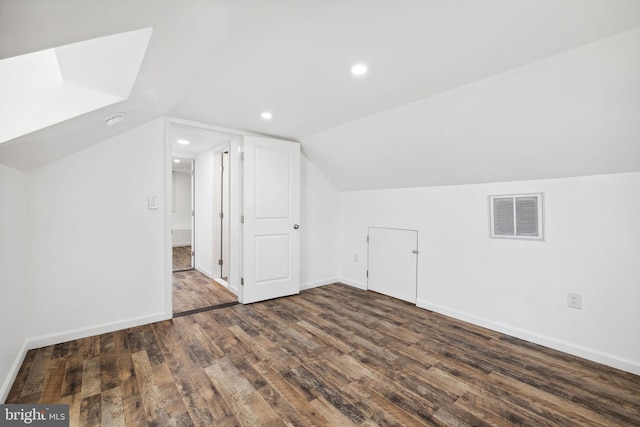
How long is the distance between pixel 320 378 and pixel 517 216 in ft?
7.37

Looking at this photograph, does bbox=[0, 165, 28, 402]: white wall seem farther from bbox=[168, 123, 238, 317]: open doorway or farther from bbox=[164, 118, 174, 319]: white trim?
bbox=[168, 123, 238, 317]: open doorway

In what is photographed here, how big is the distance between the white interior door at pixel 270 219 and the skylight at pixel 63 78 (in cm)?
208

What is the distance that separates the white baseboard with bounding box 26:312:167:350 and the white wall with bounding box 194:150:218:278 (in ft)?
5.77

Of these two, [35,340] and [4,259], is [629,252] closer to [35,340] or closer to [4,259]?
[4,259]

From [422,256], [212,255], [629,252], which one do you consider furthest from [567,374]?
[212,255]

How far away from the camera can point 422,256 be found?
3.41 m

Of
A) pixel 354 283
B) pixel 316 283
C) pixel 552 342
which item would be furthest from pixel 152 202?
pixel 552 342

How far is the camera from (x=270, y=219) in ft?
12.1

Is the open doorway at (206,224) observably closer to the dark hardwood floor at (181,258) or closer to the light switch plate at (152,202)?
the dark hardwood floor at (181,258)

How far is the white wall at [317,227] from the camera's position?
13.7 ft

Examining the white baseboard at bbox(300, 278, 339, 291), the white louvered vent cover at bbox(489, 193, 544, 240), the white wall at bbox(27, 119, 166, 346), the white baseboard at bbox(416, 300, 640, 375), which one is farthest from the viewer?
the white baseboard at bbox(300, 278, 339, 291)

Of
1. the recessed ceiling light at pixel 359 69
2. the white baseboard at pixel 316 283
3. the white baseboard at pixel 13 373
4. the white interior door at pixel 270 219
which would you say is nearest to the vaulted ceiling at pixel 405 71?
the recessed ceiling light at pixel 359 69

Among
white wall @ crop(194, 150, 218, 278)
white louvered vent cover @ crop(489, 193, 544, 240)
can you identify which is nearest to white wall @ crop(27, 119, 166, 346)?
white wall @ crop(194, 150, 218, 278)

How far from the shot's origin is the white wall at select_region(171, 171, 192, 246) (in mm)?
8242
